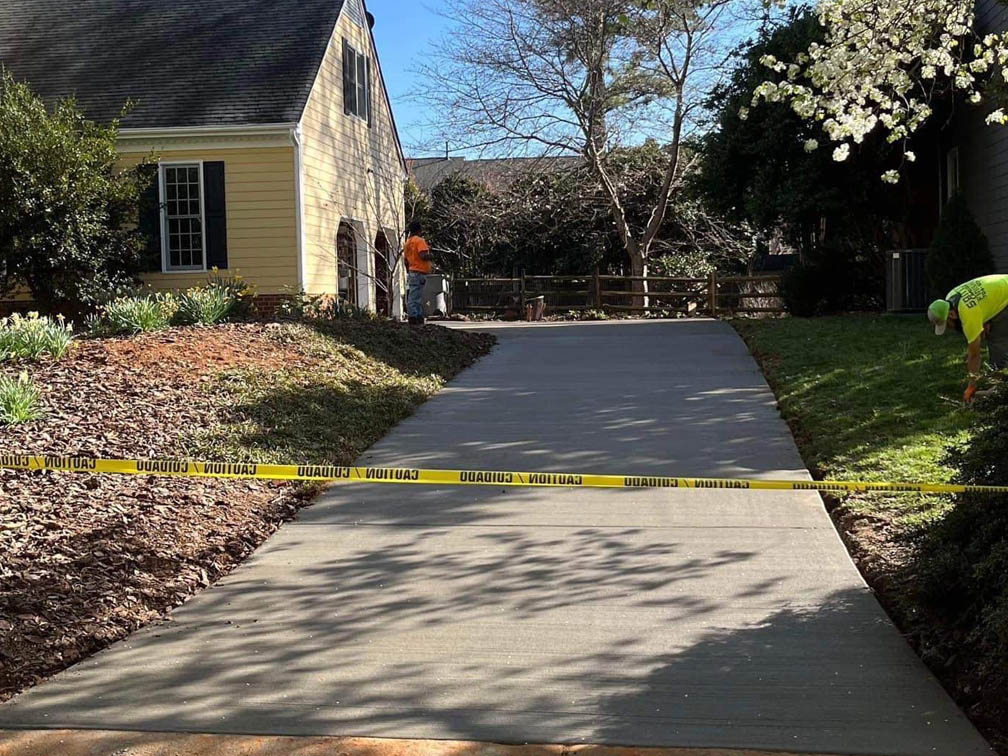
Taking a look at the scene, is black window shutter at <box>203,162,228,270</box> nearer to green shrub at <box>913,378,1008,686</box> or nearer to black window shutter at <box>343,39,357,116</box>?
black window shutter at <box>343,39,357,116</box>

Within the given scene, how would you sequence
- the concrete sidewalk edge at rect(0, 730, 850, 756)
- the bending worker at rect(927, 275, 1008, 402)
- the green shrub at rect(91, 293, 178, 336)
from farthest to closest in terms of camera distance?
1. the green shrub at rect(91, 293, 178, 336)
2. the bending worker at rect(927, 275, 1008, 402)
3. the concrete sidewalk edge at rect(0, 730, 850, 756)

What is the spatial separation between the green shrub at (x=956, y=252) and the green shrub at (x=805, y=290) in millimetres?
3551

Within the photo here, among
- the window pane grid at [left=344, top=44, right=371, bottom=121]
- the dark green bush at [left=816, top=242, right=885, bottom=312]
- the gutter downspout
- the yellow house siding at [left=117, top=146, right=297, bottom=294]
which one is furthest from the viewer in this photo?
the window pane grid at [left=344, top=44, right=371, bottom=121]

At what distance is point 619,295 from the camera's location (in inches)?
1078

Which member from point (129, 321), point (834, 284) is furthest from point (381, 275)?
point (129, 321)

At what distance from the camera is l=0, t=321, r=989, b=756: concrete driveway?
4184 mm

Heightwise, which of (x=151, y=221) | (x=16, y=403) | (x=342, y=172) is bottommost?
(x=16, y=403)

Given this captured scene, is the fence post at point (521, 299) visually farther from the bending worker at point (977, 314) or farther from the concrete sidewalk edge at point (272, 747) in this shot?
the concrete sidewalk edge at point (272, 747)

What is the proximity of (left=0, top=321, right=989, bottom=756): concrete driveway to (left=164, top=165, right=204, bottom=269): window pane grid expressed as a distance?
11.2 m

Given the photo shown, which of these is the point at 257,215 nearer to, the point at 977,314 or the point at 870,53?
the point at 870,53

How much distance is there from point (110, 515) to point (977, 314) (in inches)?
267

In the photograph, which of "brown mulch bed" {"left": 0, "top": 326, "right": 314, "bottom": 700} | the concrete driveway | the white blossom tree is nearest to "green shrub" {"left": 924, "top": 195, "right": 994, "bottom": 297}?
the white blossom tree

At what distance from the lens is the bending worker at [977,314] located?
8875 mm

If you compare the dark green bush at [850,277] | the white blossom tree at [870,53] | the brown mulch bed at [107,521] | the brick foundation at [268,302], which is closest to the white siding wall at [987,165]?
the dark green bush at [850,277]
